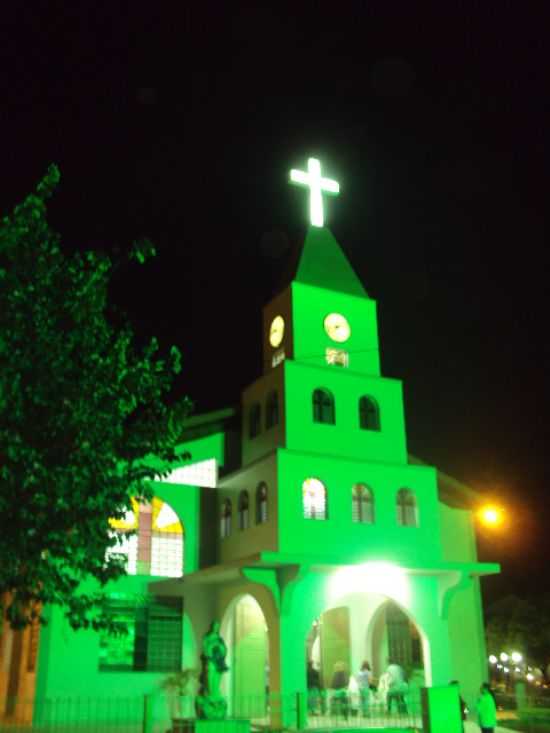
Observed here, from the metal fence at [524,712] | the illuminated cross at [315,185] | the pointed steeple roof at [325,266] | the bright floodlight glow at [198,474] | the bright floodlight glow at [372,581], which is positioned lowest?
the metal fence at [524,712]

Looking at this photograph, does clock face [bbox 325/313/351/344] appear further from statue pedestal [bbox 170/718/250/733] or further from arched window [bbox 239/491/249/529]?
statue pedestal [bbox 170/718/250/733]

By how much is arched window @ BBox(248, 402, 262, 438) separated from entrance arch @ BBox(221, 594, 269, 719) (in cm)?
457

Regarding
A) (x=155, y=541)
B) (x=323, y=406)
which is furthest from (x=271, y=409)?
(x=155, y=541)

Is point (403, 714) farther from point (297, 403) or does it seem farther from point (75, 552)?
point (75, 552)

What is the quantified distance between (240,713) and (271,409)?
7.91 metres

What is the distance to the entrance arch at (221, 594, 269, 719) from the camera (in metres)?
21.3

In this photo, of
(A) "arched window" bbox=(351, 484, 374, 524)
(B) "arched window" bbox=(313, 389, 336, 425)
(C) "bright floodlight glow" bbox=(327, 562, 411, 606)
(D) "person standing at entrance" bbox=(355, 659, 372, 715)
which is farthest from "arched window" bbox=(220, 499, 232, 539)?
(D) "person standing at entrance" bbox=(355, 659, 372, 715)

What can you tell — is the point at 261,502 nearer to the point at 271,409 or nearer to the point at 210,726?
the point at 271,409

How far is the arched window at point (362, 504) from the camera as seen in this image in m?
21.4

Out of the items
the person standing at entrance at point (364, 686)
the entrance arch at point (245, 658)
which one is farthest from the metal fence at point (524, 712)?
the entrance arch at point (245, 658)

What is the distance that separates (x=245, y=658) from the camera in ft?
73.5

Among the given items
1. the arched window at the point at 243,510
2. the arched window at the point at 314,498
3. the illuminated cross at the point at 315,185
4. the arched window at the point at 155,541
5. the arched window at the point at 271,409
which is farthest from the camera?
the illuminated cross at the point at 315,185

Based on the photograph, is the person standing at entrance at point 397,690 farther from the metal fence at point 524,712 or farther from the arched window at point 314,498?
the arched window at point 314,498

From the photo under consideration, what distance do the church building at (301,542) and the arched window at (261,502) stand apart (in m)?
0.08
